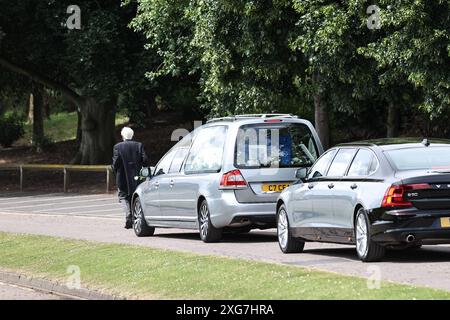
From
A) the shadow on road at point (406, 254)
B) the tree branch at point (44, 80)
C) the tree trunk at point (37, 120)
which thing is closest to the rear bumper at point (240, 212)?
the shadow on road at point (406, 254)

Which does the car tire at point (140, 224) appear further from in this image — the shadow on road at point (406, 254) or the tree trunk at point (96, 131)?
the tree trunk at point (96, 131)

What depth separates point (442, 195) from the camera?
47.1 ft

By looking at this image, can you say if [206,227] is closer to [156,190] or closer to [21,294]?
[156,190]

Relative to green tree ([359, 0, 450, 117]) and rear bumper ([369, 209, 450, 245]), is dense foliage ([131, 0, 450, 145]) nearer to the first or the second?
green tree ([359, 0, 450, 117])

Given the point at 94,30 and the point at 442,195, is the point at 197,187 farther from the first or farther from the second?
A: the point at 94,30

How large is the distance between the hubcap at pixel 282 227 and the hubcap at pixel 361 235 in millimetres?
2085

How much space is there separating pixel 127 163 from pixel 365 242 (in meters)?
8.85

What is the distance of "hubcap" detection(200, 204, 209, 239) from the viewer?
62.4 feet

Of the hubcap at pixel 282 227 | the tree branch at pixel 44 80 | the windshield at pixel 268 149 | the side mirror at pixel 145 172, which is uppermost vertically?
the tree branch at pixel 44 80

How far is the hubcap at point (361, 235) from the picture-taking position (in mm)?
14705

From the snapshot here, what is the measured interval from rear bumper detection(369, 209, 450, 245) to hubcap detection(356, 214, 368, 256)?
1.29ft

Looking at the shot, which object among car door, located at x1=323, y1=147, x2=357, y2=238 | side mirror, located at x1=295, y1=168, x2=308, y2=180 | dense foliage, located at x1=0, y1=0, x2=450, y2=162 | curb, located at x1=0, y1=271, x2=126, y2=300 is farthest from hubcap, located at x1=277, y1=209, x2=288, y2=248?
dense foliage, located at x1=0, y1=0, x2=450, y2=162

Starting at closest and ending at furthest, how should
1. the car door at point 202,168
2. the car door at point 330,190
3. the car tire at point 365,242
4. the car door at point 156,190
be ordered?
the car tire at point 365,242, the car door at point 330,190, the car door at point 202,168, the car door at point 156,190

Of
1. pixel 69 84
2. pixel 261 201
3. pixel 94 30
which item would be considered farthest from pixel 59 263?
pixel 69 84
